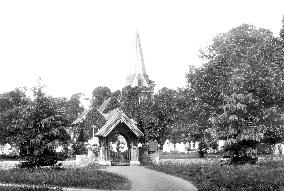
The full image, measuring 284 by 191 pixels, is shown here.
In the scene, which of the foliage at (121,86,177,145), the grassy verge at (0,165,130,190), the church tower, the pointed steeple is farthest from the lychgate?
the church tower

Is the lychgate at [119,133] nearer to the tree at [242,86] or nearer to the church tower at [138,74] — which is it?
the tree at [242,86]

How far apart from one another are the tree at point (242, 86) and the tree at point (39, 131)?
12744mm

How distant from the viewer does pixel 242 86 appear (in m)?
29.4

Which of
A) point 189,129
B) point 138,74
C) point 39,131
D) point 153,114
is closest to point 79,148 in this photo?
point 153,114

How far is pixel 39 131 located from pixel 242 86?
15420mm

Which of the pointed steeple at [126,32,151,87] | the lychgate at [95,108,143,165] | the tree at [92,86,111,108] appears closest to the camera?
the lychgate at [95,108,143,165]

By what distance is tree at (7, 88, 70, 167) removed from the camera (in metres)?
24.4

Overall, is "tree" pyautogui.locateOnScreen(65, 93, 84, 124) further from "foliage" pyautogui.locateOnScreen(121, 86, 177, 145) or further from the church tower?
"foliage" pyautogui.locateOnScreen(121, 86, 177, 145)

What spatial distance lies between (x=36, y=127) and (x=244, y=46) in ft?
67.2

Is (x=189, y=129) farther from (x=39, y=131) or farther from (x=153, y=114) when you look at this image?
(x=39, y=131)

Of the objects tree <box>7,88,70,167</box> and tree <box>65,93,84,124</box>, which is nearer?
tree <box>7,88,70,167</box>

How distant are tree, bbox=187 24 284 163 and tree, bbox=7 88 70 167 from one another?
12.7 metres

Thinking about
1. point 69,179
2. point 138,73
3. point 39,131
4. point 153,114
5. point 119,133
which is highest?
point 138,73

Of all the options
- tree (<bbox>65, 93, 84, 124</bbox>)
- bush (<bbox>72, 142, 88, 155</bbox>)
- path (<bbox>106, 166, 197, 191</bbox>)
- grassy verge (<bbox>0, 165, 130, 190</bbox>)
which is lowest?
path (<bbox>106, 166, 197, 191</bbox>)
